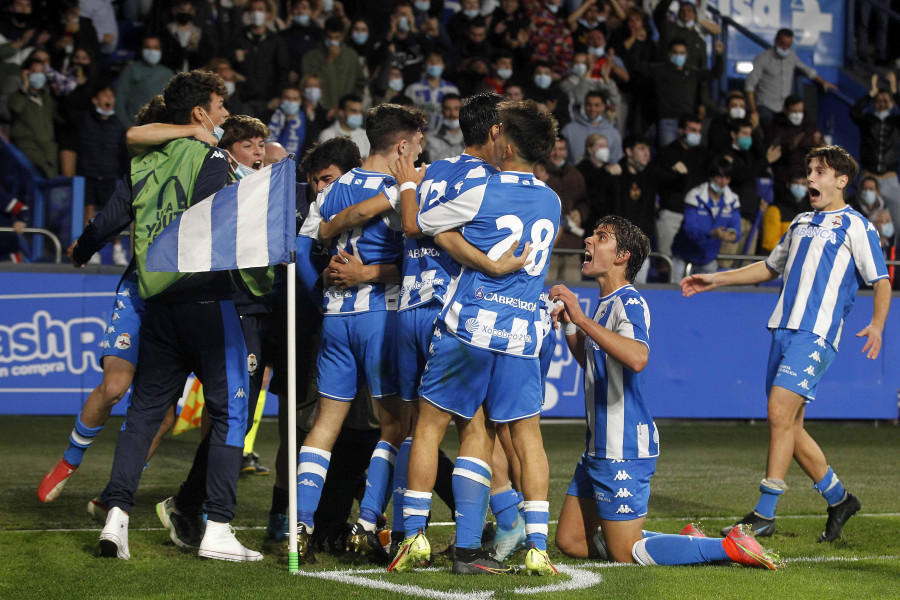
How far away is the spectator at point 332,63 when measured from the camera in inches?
574

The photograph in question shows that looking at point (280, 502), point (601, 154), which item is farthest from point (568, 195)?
point (280, 502)

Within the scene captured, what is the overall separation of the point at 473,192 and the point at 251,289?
1314mm

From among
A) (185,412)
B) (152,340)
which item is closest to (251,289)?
(152,340)

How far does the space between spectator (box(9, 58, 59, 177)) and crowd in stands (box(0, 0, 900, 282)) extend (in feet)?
0.05

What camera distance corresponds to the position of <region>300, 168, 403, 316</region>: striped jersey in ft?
19.1

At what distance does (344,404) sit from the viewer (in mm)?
5766

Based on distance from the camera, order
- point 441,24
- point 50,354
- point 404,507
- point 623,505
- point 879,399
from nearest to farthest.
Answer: point 404,507, point 623,505, point 50,354, point 879,399, point 441,24

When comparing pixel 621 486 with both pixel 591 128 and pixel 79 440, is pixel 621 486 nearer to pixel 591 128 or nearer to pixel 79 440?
pixel 79 440

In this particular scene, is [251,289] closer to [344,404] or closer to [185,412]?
[344,404]

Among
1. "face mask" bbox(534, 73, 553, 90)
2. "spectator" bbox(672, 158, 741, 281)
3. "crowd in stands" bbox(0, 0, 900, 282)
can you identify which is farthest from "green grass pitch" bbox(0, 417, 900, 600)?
"face mask" bbox(534, 73, 553, 90)

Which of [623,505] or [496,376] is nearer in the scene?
[496,376]

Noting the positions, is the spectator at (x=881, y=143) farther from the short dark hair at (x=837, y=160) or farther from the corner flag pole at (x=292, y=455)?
the corner flag pole at (x=292, y=455)

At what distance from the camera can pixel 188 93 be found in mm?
5793

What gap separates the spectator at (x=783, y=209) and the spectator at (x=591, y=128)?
2223 millimetres
